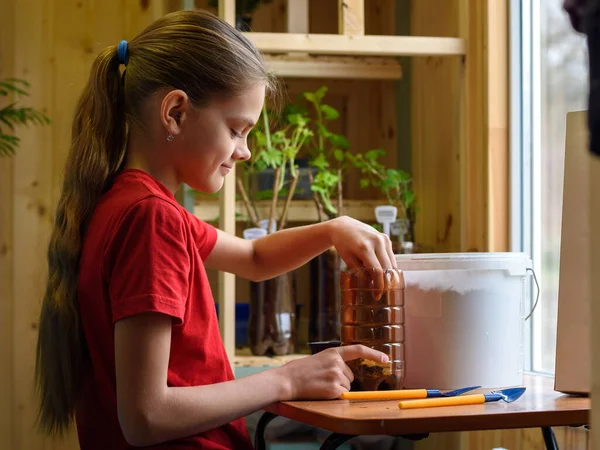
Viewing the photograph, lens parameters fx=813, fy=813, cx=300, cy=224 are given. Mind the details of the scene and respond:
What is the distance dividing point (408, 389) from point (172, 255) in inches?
14.5

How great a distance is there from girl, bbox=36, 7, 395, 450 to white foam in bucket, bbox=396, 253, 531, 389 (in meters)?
0.07

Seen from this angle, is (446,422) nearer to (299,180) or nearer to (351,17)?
(351,17)

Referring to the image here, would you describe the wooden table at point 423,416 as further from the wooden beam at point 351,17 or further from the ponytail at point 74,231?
the wooden beam at point 351,17

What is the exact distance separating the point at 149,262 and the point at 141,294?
0.14 ft

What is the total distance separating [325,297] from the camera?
82.1 inches

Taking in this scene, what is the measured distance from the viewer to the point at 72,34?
8.68 feet

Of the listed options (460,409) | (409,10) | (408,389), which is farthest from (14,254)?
(460,409)

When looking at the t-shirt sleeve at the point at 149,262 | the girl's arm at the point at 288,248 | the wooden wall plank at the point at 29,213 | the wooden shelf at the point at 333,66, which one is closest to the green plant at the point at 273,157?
the wooden shelf at the point at 333,66

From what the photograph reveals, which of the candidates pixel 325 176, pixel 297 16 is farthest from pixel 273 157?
pixel 297 16

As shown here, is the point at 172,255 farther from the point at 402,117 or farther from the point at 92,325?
the point at 402,117

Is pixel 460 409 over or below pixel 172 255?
below

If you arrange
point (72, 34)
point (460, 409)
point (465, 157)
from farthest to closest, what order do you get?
point (72, 34) < point (465, 157) < point (460, 409)

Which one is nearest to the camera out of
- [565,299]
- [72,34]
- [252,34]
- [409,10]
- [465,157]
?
[565,299]

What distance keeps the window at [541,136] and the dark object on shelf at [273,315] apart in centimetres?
57
